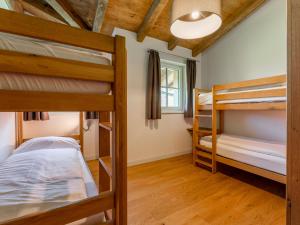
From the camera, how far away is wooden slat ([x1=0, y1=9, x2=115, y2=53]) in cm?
61

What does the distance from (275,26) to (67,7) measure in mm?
3252

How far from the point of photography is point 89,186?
1207 mm

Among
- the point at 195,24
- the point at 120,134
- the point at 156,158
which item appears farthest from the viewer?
the point at 156,158

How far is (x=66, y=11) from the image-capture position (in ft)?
7.66

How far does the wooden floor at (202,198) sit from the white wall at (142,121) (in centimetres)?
48

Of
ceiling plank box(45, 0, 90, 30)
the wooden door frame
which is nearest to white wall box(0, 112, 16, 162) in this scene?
ceiling plank box(45, 0, 90, 30)

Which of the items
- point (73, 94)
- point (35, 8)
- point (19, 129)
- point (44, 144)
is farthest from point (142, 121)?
point (35, 8)

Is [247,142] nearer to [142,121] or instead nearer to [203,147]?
[203,147]

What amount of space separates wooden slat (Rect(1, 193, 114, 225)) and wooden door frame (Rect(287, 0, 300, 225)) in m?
0.75

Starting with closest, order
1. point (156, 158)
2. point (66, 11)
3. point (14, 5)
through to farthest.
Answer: point (14, 5), point (66, 11), point (156, 158)

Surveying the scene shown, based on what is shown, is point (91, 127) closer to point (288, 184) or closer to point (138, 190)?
point (138, 190)

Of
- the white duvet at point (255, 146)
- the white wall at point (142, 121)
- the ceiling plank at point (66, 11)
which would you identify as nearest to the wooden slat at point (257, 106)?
the white duvet at point (255, 146)

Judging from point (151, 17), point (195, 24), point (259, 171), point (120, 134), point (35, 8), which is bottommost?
point (259, 171)

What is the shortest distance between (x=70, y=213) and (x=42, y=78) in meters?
0.63
